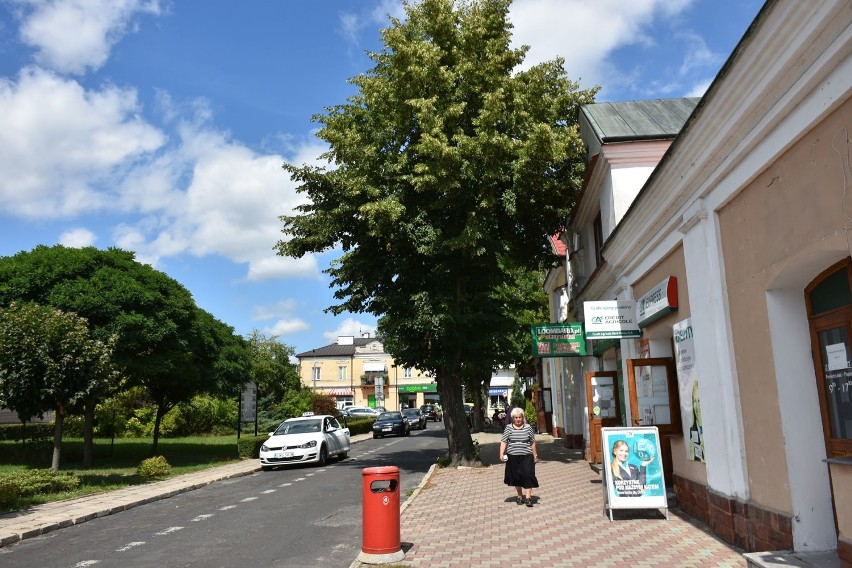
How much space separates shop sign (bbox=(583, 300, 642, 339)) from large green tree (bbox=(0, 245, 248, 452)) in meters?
12.5

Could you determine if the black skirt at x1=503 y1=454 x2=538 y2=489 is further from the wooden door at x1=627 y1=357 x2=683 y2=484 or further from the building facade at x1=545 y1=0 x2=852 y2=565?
the building facade at x1=545 y1=0 x2=852 y2=565

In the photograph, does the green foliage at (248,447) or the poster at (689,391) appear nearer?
the poster at (689,391)

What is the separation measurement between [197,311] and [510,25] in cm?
1436

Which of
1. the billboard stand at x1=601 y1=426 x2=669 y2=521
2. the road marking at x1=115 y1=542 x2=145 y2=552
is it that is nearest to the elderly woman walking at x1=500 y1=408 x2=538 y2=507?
the billboard stand at x1=601 y1=426 x2=669 y2=521

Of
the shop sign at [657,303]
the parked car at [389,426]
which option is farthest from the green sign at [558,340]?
the parked car at [389,426]

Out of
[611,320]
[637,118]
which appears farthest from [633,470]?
[637,118]

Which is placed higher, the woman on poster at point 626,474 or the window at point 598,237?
the window at point 598,237

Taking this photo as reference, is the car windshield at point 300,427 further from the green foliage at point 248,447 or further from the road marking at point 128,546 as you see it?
the road marking at point 128,546

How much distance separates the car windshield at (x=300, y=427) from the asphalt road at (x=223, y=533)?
5.20 meters

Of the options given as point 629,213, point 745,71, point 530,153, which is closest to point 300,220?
point 530,153

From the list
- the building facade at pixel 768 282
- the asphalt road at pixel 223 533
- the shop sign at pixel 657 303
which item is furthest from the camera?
the shop sign at pixel 657 303

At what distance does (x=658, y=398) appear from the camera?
998 centimetres

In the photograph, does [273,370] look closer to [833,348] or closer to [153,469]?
[153,469]

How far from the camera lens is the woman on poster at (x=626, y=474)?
350 inches
